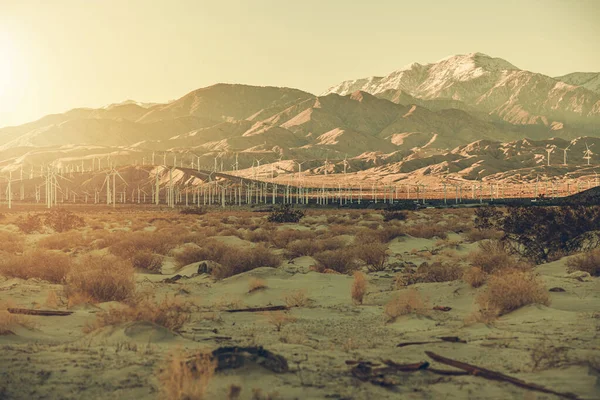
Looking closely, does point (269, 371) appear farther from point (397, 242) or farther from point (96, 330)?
point (397, 242)

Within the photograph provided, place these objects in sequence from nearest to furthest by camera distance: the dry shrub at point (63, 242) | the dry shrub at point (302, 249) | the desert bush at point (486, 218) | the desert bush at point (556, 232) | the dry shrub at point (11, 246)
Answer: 1. the desert bush at point (556, 232)
2. the dry shrub at point (302, 249)
3. the desert bush at point (486, 218)
4. the dry shrub at point (11, 246)
5. the dry shrub at point (63, 242)

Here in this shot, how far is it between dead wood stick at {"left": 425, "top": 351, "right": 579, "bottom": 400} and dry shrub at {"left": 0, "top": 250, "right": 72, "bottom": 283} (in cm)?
1499

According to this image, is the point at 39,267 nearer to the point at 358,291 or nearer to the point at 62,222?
the point at 358,291

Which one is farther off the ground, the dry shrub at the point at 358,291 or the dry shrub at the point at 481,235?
the dry shrub at the point at 481,235

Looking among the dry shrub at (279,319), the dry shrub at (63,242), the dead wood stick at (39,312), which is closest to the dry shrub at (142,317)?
the dry shrub at (279,319)

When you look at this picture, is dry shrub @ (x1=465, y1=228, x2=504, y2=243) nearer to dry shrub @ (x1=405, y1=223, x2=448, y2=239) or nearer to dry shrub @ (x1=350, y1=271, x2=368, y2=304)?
dry shrub @ (x1=405, y1=223, x2=448, y2=239)

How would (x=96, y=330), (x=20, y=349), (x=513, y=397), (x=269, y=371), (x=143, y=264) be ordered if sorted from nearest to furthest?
(x=513, y=397), (x=269, y=371), (x=20, y=349), (x=96, y=330), (x=143, y=264)

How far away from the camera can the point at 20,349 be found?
11.1 meters

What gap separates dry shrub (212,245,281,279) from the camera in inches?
912

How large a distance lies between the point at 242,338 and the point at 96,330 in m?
2.70

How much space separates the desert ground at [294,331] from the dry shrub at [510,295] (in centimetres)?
3

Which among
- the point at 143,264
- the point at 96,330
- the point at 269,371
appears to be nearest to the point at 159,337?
the point at 96,330

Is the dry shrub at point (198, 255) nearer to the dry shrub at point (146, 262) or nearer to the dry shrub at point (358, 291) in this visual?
the dry shrub at point (146, 262)

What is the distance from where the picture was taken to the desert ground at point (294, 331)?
8945 millimetres
